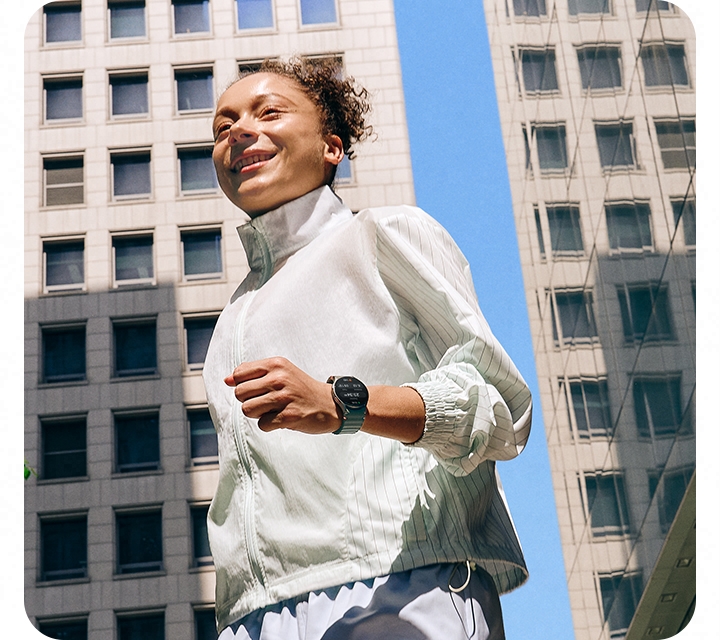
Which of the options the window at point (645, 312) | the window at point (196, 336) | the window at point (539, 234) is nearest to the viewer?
the window at point (645, 312)

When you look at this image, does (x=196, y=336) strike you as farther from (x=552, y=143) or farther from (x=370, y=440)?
(x=370, y=440)

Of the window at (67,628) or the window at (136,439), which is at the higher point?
the window at (136,439)

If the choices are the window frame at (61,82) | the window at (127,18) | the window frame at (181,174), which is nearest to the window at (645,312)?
the window frame at (181,174)

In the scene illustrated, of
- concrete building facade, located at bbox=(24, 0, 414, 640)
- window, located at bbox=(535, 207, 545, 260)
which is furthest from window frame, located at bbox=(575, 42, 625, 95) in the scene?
concrete building facade, located at bbox=(24, 0, 414, 640)

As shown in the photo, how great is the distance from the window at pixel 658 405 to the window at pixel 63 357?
10704 mm

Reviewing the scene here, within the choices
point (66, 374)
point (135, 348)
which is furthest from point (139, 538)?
point (135, 348)

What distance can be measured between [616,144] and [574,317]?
116 inches

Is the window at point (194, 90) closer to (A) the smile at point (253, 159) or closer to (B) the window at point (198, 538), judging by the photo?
(B) the window at point (198, 538)

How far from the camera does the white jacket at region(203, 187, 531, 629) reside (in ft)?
3.84

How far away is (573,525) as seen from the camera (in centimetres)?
1043

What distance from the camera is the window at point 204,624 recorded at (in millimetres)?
15820

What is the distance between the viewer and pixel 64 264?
637 inches

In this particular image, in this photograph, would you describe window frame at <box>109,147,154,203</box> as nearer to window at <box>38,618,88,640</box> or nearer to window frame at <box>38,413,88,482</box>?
window frame at <box>38,413,88,482</box>
